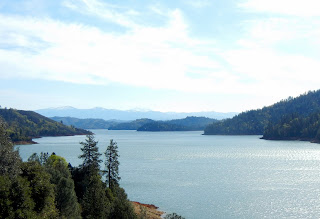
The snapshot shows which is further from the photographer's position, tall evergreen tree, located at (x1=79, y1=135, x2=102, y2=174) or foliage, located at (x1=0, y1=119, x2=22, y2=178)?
tall evergreen tree, located at (x1=79, y1=135, x2=102, y2=174)

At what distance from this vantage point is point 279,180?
94.2 metres

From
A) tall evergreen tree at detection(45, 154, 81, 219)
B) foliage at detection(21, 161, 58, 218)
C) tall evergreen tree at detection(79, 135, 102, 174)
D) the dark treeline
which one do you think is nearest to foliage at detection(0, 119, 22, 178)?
the dark treeline

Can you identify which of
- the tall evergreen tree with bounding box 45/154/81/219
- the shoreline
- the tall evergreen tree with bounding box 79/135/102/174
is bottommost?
the shoreline

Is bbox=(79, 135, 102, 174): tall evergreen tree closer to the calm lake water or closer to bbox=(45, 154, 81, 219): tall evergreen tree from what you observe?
bbox=(45, 154, 81, 219): tall evergreen tree

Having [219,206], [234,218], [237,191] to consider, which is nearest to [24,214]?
[234,218]

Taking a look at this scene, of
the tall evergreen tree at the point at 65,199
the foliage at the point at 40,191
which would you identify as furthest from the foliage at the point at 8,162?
the tall evergreen tree at the point at 65,199

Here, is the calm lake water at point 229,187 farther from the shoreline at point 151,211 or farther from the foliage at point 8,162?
the foliage at point 8,162

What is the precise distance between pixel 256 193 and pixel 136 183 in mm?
33987

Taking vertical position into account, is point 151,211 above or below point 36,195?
below

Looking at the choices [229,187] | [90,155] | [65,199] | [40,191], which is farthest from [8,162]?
[229,187]

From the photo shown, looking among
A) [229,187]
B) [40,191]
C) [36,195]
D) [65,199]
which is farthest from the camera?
[229,187]

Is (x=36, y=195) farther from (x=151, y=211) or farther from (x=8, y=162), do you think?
(x=151, y=211)

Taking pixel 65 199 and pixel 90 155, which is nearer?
pixel 65 199

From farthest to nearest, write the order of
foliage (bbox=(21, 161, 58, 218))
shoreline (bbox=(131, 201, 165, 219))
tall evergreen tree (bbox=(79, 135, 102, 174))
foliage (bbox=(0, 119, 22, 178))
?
tall evergreen tree (bbox=(79, 135, 102, 174)) < shoreline (bbox=(131, 201, 165, 219)) < foliage (bbox=(21, 161, 58, 218)) < foliage (bbox=(0, 119, 22, 178))
